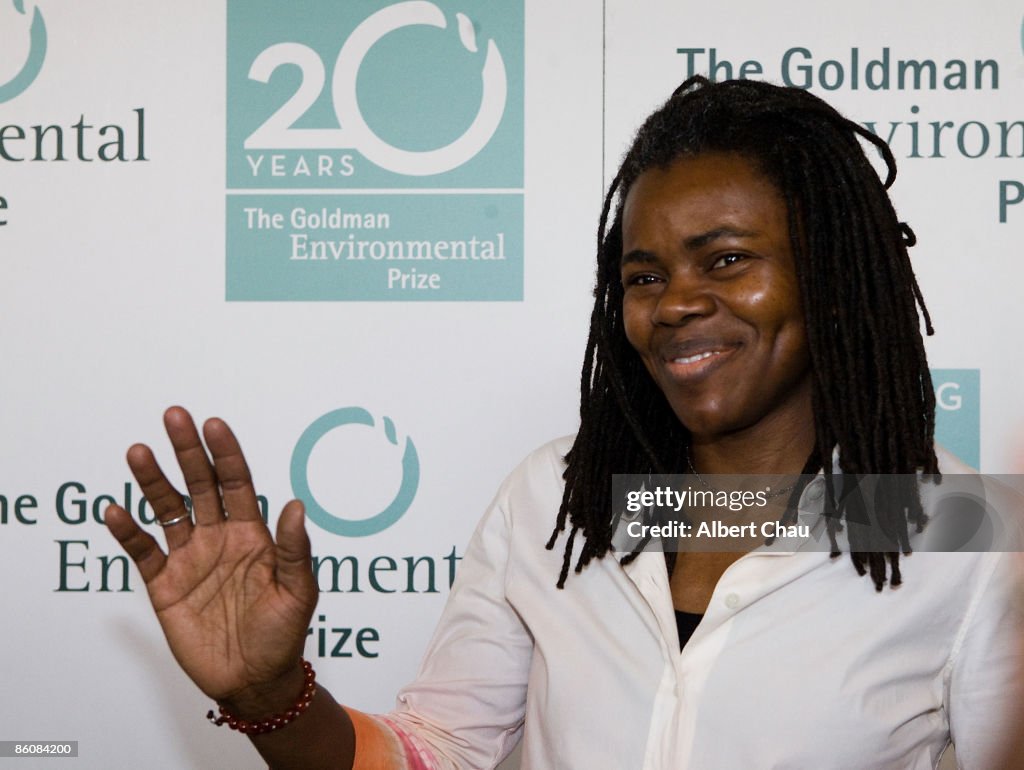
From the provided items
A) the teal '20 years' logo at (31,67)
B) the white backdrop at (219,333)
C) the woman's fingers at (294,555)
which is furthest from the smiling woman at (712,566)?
the teal '20 years' logo at (31,67)

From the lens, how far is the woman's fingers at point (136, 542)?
109 cm

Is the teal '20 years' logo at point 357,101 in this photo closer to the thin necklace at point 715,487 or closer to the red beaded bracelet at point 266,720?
the thin necklace at point 715,487

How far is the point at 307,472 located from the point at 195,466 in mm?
873

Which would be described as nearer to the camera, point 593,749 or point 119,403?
point 593,749

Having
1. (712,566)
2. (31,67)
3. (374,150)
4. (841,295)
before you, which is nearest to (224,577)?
(712,566)

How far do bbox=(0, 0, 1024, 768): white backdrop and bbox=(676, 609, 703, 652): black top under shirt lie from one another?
704mm

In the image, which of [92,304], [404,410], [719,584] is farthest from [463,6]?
[719,584]

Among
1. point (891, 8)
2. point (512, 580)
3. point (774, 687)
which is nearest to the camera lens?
point (774, 687)

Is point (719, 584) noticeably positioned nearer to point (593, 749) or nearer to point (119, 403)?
point (593, 749)

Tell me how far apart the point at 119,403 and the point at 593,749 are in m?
1.12

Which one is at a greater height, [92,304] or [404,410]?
[92,304]

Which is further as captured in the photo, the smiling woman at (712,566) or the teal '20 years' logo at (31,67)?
the teal '20 years' logo at (31,67)

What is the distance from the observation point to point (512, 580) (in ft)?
4.70

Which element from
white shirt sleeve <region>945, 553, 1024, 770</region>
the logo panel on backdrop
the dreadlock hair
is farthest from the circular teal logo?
white shirt sleeve <region>945, 553, 1024, 770</region>
